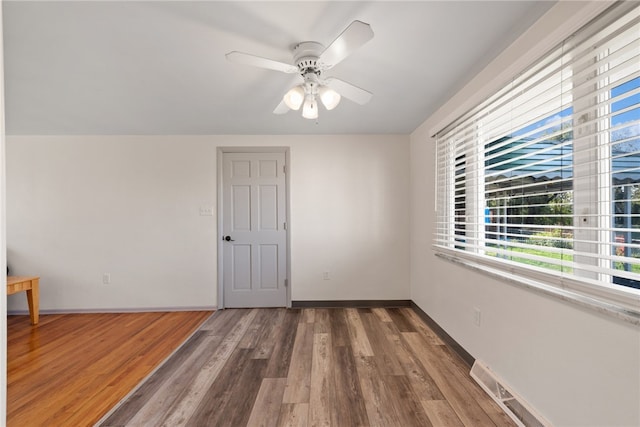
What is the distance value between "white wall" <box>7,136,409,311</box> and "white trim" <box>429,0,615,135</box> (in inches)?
59.1

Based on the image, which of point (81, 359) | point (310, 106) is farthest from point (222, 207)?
point (310, 106)

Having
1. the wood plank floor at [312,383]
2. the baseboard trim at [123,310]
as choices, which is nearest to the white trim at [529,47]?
the wood plank floor at [312,383]

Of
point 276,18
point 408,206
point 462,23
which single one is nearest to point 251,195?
point 408,206

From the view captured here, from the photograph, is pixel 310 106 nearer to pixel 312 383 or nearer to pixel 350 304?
pixel 312 383

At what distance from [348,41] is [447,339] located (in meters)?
2.50

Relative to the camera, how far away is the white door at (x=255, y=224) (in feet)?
11.8

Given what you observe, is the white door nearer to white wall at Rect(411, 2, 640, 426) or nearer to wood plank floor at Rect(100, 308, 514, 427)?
wood plank floor at Rect(100, 308, 514, 427)

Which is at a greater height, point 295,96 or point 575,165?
point 295,96

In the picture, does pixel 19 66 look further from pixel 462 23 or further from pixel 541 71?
pixel 541 71

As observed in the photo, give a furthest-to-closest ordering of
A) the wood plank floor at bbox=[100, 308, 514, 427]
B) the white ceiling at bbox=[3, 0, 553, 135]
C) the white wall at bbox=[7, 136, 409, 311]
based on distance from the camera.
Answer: the white wall at bbox=[7, 136, 409, 311] → the wood plank floor at bbox=[100, 308, 514, 427] → the white ceiling at bbox=[3, 0, 553, 135]

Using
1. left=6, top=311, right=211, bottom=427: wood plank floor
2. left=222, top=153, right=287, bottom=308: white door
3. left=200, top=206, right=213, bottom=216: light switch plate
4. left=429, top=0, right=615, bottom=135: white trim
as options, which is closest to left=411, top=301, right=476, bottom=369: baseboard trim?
left=222, top=153, right=287, bottom=308: white door

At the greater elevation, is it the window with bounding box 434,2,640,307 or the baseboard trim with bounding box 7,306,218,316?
the window with bounding box 434,2,640,307

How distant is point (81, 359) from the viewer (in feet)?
7.66

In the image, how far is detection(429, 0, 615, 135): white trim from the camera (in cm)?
122
